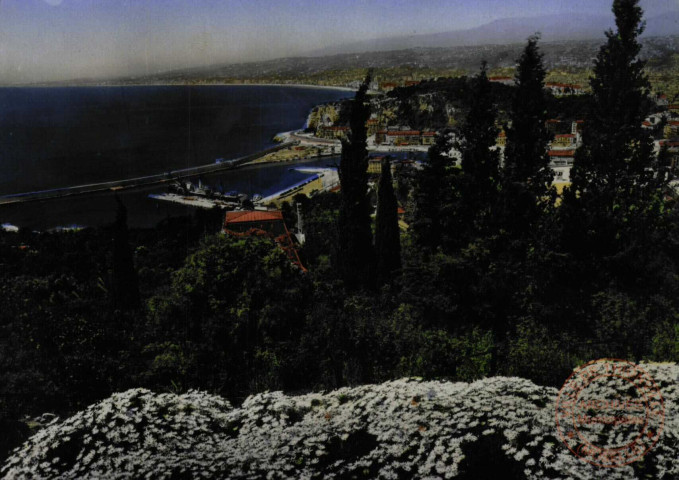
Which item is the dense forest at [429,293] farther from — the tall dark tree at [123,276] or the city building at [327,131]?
the city building at [327,131]

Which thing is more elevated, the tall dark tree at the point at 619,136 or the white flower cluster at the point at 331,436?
the tall dark tree at the point at 619,136

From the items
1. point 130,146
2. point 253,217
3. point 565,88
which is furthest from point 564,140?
point 130,146

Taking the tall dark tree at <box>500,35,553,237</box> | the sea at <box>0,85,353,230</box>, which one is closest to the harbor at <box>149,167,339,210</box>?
the sea at <box>0,85,353,230</box>

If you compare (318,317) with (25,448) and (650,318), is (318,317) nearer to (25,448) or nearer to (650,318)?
(25,448)

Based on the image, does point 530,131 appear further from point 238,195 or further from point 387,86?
point 387,86

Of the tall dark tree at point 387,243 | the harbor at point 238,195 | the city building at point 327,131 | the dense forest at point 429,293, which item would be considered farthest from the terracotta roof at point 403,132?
the tall dark tree at point 387,243

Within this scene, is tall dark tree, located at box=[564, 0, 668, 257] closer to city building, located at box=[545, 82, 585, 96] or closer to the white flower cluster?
the white flower cluster
